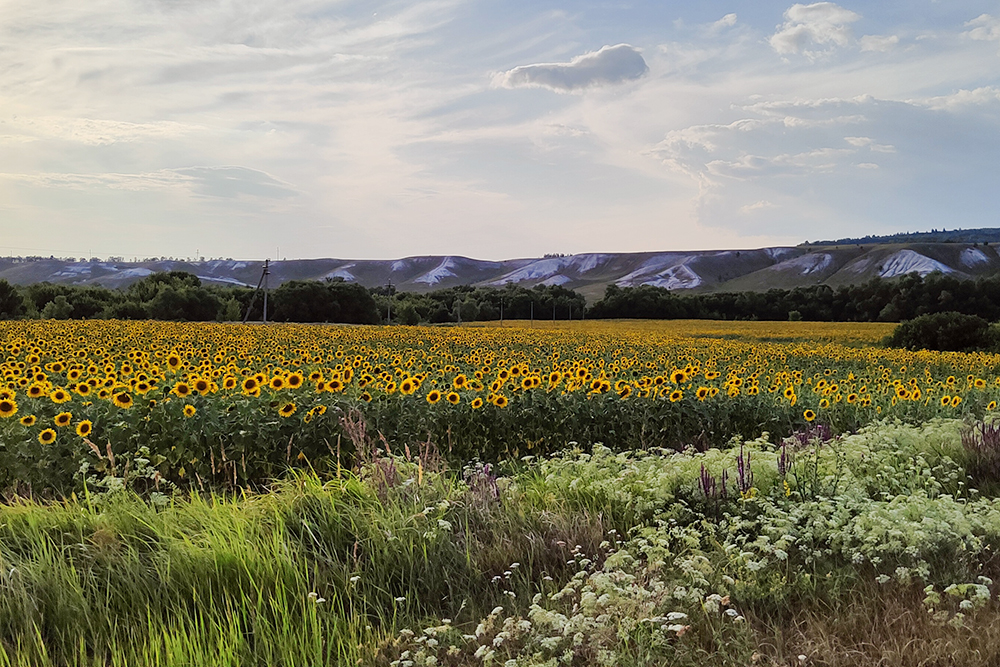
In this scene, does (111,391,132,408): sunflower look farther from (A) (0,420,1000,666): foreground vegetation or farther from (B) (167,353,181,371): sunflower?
(B) (167,353,181,371): sunflower

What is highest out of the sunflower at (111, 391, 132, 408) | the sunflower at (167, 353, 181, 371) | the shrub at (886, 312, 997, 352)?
the sunflower at (167, 353, 181, 371)

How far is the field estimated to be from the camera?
3.23m

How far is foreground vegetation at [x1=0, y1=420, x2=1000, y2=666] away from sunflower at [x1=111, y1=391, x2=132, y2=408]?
4.26 ft

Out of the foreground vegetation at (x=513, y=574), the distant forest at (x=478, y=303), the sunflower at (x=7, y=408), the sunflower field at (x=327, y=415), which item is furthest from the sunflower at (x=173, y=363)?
the distant forest at (x=478, y=303)

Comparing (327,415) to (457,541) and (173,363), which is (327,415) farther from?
(173,363)

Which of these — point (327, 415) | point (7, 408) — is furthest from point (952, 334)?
point (7, 408)

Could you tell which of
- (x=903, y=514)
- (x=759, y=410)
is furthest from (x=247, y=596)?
(x=759, y=410)

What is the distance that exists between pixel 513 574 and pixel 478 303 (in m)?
81.4

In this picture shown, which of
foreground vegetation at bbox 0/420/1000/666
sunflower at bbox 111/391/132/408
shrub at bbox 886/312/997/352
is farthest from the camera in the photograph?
shrub at bbox 886/312/997/352

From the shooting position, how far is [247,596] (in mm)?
3715

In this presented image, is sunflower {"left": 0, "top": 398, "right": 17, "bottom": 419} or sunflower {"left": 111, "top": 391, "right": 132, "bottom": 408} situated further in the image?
sunflower {"left": 111, "top": 391, "right": 132, "bottom": 408}

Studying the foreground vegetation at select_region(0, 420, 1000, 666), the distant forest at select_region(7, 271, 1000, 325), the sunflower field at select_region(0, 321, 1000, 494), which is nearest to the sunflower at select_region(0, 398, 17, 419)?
the sunflower field at select_region(0, 321, 1000, 494)

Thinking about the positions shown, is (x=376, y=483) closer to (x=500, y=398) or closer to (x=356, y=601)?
(x=356, y=601)

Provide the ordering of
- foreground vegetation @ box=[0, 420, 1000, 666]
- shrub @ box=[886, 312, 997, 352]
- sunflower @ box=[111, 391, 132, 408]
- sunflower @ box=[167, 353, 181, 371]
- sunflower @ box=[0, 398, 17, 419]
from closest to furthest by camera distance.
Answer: foreground vegetation @ box=[0, 420, 1000, 666] → sunflower @ box=[0, 398, 17, 419] → sunflower @ box=[111, 391, 132, 408] → sunflower @ box=[167, 353, 181, 371] → shrub @ box=[886, 312, 997, 352]
